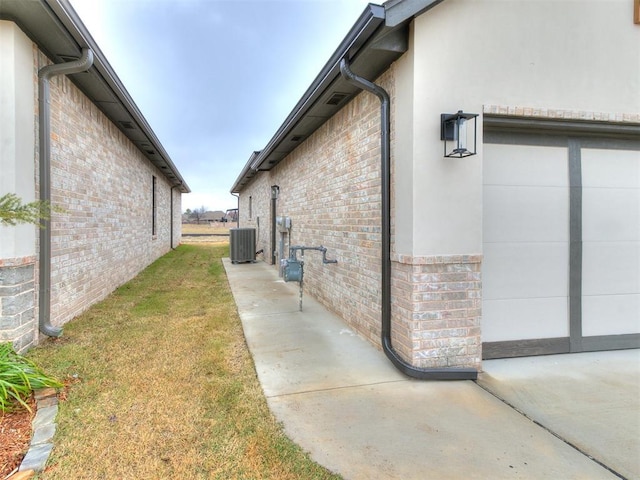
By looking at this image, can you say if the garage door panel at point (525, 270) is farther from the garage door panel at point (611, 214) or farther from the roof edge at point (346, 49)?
the roof edge at point (346, 49)

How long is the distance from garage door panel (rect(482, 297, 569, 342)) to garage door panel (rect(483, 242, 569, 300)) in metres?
0.08

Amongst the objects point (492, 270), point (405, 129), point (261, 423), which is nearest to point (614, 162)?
point (492, 270)

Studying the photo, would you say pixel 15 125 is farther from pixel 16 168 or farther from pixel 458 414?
pixel 458 414

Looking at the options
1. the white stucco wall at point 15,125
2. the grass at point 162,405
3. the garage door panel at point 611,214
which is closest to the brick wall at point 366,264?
the grass at point 162,405

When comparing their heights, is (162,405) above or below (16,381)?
below

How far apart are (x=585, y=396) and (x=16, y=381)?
465 centimetres

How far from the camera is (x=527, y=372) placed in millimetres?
3410

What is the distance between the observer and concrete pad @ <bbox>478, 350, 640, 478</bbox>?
7.64ft

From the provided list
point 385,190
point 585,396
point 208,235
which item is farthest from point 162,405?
point 208,235

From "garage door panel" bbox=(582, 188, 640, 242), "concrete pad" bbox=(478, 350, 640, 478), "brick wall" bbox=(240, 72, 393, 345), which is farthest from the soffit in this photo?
"garage door panel" bbox=(582, 188, 640, 242)

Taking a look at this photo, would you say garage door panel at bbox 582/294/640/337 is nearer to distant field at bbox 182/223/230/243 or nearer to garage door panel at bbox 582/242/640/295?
garage door panel at bbox 582/242/640/295

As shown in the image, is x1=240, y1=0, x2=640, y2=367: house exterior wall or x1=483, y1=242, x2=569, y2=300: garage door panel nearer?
x1=240, y1=0, x2=640, y2=367: house exterior wall

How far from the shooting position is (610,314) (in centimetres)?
396

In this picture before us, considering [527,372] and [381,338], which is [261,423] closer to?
[381,338]
